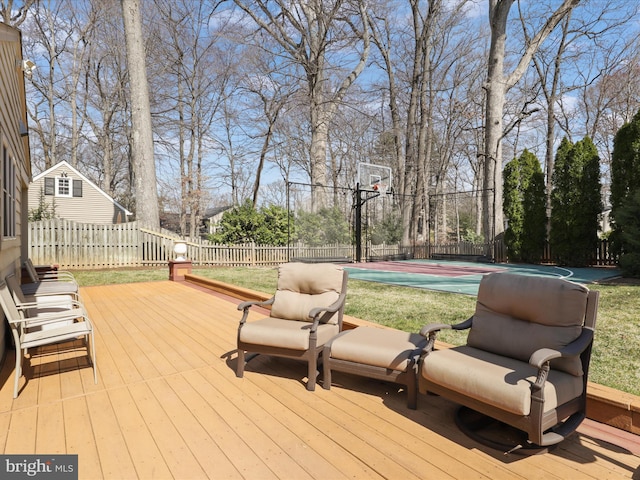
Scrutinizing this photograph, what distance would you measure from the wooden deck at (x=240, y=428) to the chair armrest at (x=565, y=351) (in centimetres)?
55

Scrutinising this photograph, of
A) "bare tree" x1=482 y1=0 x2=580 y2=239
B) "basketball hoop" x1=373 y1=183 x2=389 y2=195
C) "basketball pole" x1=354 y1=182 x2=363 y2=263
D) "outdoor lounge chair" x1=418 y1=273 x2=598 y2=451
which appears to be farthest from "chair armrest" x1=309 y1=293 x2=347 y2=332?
"basketball hoop" x1=373 y1=183 x2=389 y2=195

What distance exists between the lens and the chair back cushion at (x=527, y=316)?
83.9 inches

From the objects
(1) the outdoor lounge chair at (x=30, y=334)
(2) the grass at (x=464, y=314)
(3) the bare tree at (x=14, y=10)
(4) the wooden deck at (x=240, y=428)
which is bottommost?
(4) the wooden deck at (x=240, y=428)

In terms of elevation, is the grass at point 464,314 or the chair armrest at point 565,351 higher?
the chair armrest at point 565,351

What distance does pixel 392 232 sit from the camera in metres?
16.1

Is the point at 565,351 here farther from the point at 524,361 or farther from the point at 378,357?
the point at 378,357

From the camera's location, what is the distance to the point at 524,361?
2.23m

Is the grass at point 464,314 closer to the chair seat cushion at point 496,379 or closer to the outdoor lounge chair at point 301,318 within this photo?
the chair seat cushion at point 496,379

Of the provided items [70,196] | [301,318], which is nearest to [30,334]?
[301,318]

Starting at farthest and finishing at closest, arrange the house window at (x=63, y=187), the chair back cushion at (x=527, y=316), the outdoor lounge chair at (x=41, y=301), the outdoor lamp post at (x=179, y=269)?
the house window at (x=63, y=187), the outdoor lamp post at (x=179, y=269), the outdoor lounge chair at (x=41, y=301), the chair back cushion at (x=527, y=316)

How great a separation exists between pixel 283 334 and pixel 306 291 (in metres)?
0.58

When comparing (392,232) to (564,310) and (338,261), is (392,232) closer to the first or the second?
(338,261)

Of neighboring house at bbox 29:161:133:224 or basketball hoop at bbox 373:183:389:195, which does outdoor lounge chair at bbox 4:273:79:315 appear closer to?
basketball hoop at bbox 373:183:389:195

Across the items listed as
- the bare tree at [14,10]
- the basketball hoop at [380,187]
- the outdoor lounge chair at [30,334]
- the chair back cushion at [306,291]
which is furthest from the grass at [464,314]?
the bare tree at [14,10]
